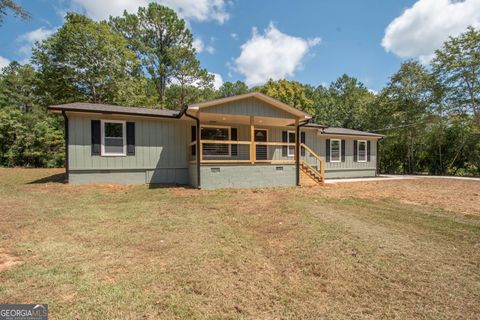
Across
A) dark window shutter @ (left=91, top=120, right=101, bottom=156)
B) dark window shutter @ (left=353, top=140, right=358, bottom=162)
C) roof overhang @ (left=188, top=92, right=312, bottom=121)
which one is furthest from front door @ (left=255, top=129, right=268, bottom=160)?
dark window shutter @ (left=91, top=120, right=101, bottom=156)

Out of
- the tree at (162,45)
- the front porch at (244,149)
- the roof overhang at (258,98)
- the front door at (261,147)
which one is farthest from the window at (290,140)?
the tree at (162,45)

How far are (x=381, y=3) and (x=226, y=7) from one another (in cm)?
946

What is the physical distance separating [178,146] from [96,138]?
11.1 ft

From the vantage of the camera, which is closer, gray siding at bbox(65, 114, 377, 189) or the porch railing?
gray siding at bbox(65, 114, 377, 189)

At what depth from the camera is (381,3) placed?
1252cm

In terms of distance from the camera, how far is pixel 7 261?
321cm

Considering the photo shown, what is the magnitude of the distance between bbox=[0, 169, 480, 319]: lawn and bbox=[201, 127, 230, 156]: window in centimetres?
630

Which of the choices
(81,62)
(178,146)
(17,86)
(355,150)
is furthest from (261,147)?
(17,86)

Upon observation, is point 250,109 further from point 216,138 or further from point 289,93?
point 289,93

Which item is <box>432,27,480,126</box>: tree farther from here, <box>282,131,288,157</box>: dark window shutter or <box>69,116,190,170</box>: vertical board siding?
<box>69,116,190,170</box>: vertical board siding

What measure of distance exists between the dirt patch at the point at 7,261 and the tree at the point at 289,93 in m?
29.8

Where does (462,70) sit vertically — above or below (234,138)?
above

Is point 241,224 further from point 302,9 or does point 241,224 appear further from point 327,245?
point 302,9

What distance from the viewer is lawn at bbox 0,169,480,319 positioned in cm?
237
